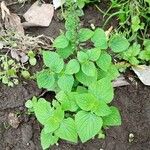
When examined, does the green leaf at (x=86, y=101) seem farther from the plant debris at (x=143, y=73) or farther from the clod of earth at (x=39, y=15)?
the clod of earth at (x=39, y=15)

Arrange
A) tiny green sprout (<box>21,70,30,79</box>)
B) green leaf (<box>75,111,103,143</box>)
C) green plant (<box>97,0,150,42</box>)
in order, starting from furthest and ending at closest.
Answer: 1. green plant (<box>97,0,150,42</box>)
2. tiny green sprout (<box>21,70,30,79</box>)
3. green leaf (<box>75,111,103,143</box>)

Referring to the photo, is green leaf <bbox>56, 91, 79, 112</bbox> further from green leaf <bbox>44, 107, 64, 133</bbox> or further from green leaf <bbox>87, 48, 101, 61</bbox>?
green leaf <bbox>87, 48, 101, 61</bbox>

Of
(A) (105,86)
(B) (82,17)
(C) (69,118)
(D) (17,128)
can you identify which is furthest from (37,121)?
(B) (82,17)

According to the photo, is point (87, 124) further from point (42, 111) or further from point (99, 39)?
point (99, 39)

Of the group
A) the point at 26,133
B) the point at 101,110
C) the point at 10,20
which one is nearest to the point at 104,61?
the point at 101,110

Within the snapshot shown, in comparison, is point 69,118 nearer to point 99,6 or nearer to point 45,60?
point 45,60

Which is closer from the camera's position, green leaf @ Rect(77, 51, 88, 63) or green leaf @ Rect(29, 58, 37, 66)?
green leaf @ Rect(77, 51, 88, 63)

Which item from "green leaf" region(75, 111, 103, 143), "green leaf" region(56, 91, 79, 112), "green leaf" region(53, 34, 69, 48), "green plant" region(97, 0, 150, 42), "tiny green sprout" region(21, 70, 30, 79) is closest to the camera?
"green leaf" region(75, 111, 103, 143)

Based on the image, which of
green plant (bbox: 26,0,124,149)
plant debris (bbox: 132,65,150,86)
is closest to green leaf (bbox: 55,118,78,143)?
green plant (bbox: 26,0,124,149)
